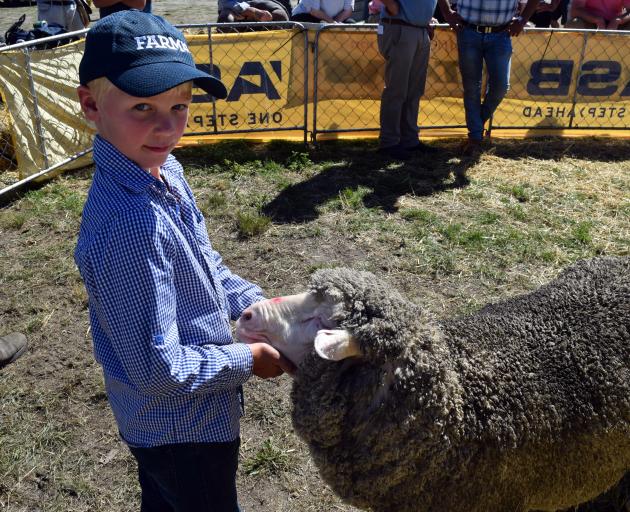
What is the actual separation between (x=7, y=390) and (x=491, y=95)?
5.22 metres

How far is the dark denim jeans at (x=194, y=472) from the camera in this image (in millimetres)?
1629

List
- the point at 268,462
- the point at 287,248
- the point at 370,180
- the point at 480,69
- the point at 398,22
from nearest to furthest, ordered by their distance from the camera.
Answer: the point at 268,462 < the point at 287,248 < the point at 370,180 < the point at 398,22 < the point at 480,69

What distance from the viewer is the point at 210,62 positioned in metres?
6.23

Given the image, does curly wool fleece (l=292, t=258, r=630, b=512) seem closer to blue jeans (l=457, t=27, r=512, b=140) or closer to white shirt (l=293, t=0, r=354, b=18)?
blue jeans (l=457, t=27, r=512, b=140)

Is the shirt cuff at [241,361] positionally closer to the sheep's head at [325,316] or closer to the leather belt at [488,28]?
the sheep's head at [325,316]

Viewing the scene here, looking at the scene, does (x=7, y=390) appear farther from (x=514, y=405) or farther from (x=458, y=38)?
(x=458, y=38)

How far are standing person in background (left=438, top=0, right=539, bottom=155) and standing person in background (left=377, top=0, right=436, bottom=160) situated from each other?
339 mm

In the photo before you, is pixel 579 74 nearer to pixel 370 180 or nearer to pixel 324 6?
pixel 370 180

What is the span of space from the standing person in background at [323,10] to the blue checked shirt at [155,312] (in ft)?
22.7

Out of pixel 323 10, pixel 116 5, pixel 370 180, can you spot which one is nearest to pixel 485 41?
pixel 370 180

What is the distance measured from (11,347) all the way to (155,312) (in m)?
2.42

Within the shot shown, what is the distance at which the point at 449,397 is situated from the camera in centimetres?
191

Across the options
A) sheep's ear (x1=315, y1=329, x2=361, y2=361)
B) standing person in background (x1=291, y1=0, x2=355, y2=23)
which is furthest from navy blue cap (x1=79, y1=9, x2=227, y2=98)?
standing person in background (x1=291, y1=0, x2=355, y2=23)

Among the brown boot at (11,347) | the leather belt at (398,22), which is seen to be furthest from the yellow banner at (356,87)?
the brown boot at (11,347)
